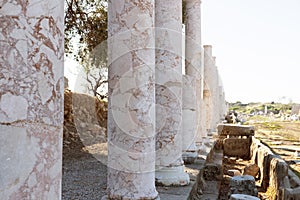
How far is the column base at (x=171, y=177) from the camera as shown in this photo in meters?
5.68

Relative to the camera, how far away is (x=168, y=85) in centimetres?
603

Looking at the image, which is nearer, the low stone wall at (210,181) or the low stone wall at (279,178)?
the low stone wall at (279,178)

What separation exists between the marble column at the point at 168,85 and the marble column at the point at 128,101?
→ 1877 mm

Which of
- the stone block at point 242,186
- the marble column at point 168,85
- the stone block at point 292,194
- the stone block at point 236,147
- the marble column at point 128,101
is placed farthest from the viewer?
the stone block at point 236,147

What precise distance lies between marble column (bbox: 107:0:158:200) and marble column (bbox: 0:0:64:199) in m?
2.23

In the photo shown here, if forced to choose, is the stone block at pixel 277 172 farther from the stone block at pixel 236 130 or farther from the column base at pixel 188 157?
the stone block at pixel 236 130

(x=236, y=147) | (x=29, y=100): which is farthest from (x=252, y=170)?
(x=29, y=100)

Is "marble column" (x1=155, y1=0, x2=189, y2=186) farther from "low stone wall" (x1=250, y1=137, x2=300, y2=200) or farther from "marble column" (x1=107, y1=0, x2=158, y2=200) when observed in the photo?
"marble column" (x1=107, y1=0, x2=158, y2=200)

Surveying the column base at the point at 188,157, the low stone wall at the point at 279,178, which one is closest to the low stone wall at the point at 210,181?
the column base at the point at 188,157

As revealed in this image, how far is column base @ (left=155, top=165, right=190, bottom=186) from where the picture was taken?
5676 millimetres

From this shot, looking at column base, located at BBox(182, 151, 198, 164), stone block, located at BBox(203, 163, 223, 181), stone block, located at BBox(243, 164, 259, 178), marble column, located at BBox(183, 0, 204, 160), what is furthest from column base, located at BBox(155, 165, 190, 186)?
stone block, located at BBox(243, 164, 259, 178)

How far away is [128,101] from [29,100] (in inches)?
95.0

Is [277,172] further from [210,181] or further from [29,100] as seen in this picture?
[29,100]

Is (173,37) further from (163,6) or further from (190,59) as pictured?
(190,59)
